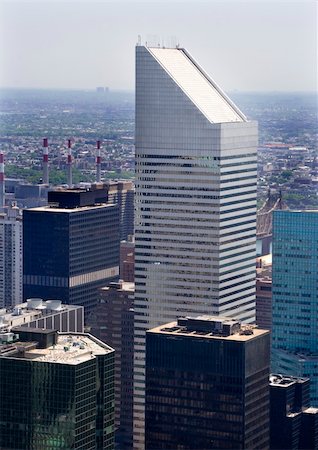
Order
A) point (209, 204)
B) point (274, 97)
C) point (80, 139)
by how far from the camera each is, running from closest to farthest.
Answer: point (209, 204)
point (274, 97)
point (80, 139)

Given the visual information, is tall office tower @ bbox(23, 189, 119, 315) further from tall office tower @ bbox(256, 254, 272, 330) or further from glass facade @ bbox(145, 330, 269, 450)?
glass facade @ bbox(145, 330, 269, 450)

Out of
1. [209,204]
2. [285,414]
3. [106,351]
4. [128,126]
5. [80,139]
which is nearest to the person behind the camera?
[106,351]

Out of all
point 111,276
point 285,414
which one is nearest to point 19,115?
point 111,276

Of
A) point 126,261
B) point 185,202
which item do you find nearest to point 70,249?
point 126,261

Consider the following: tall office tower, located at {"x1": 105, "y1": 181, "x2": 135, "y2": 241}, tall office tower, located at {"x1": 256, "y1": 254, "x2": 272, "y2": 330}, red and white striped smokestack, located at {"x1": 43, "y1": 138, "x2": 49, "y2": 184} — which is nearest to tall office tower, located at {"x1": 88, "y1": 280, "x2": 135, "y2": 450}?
tall office tower, located at {"x1": 256, "y1": 254, "x2": 272, "y2": 330}

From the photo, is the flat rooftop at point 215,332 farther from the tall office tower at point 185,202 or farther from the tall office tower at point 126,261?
the tall office tower at point 126,261

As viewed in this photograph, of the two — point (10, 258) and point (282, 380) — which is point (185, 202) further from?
point (10, 258)

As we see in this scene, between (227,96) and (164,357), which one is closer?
(164,357)

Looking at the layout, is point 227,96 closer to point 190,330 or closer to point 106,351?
point 190,330
